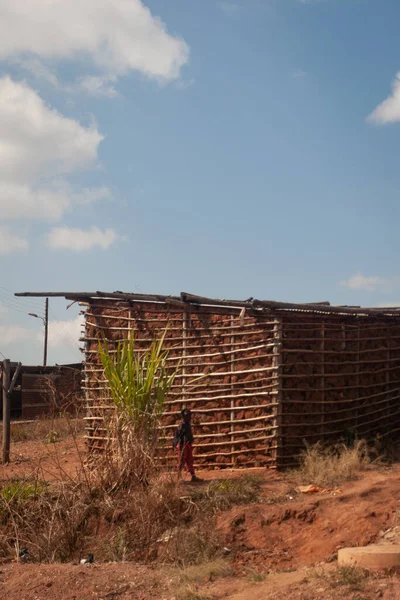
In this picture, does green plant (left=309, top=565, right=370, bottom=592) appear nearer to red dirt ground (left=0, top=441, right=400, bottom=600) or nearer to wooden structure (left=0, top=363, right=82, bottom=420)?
red dirt ground (left=0, top=441, right=400, bottom=600)

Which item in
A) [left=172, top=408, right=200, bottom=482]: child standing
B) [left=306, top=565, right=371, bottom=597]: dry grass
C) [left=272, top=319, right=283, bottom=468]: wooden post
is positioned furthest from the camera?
[left=272, top=319, right=283, bottom=468]: wooden post

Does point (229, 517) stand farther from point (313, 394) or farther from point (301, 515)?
point (313, 394)

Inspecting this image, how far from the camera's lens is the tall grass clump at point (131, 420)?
8.38 metres

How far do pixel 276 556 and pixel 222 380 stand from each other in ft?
12.7

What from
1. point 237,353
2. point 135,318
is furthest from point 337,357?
point 135,318

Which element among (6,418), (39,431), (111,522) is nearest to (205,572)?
(111,522)

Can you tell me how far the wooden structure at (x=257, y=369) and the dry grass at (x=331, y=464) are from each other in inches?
13.1

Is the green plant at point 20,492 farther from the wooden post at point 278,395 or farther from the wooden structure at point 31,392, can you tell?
the wooden structure at point 31,392

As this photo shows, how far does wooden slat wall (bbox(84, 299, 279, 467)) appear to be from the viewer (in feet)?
35.0

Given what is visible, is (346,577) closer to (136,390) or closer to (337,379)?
(136,390)

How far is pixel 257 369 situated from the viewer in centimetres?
1073

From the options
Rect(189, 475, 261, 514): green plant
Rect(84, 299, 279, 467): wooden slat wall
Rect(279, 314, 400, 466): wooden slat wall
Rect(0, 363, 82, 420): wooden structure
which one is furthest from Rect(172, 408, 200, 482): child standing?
Rect(0, 363, 82, 420): wooden structure

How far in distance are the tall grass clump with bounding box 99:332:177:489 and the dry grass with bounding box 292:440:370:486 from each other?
227cm

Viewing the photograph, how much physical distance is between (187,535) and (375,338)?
5796 millimetres
